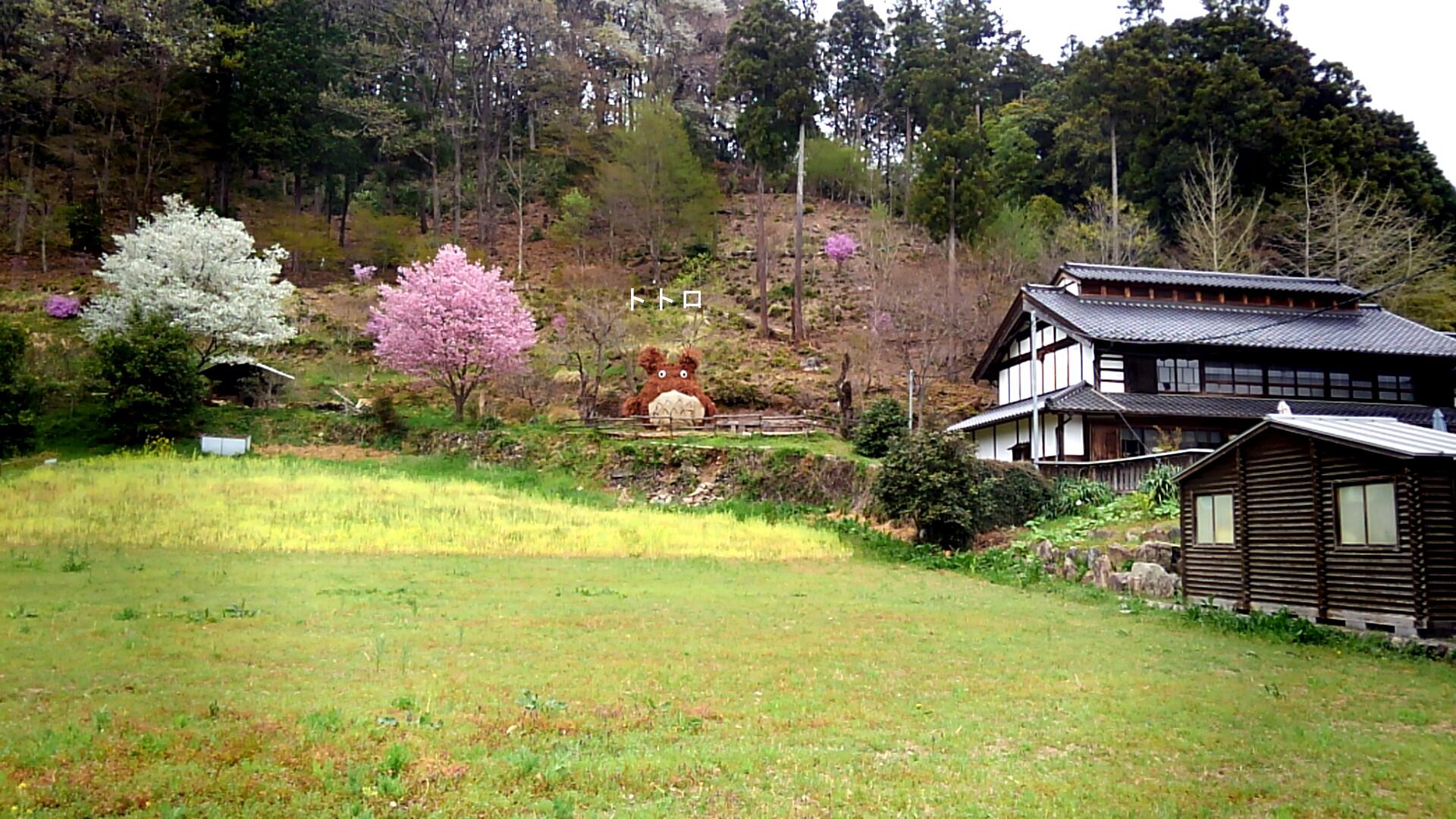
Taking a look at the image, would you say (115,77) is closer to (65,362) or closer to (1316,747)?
(65,362)

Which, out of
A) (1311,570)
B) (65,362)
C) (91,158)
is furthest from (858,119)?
(1311,570)

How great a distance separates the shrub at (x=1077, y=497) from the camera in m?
27.0

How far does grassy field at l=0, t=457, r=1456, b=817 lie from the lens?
22.7 ft

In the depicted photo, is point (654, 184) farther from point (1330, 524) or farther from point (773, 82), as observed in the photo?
point (1330, 524)

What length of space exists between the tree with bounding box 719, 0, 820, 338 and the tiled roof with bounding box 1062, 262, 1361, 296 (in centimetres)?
1525

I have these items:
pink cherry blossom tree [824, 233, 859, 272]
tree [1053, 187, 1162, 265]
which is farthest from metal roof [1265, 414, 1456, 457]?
pink cherry blossom tree [824, 233, 859, 272]

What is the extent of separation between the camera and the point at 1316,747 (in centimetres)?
876

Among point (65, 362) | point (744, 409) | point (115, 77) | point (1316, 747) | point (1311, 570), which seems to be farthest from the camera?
point (744, 409)

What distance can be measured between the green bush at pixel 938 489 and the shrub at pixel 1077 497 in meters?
1.93

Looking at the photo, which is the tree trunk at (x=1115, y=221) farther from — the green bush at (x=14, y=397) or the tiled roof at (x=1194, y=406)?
the green bush at (x=14, y=397)

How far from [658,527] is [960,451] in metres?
8.58

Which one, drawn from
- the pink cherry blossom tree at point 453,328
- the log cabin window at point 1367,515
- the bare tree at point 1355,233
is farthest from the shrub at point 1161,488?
the pink cherry blossom tree at point 453,328

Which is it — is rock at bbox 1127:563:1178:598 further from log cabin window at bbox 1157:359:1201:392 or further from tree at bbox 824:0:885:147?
tree at bbox 824:0:885:147

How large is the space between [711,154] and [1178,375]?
43.9 metres
